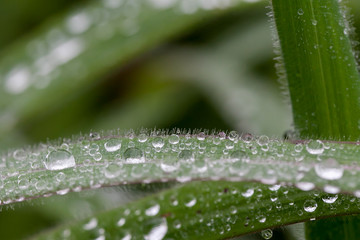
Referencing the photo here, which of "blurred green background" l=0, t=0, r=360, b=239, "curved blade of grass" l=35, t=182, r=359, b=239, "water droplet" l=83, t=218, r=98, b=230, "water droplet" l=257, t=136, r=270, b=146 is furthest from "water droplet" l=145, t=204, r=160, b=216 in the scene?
"blurred green background" l=0, t=0, r=360, b=239

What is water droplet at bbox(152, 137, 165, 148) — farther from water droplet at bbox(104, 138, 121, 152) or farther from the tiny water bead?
the tiny water bead

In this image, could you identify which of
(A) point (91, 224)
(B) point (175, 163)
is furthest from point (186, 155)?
(A) point (91, 224)

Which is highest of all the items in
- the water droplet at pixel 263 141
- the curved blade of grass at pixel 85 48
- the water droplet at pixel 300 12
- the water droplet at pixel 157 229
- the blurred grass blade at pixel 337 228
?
the curved blade of grass at pixel 85 48

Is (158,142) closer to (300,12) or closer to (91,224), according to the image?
(91,224)

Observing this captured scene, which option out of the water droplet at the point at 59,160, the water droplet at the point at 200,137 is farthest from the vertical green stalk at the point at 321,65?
the water droplet at the point at 59,160

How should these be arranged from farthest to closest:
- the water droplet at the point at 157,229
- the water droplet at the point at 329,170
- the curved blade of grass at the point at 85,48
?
the curved blade of grass at the point at 85,48 → the water droplet at the point at 157,229 → the water droplet at the point at 329,170

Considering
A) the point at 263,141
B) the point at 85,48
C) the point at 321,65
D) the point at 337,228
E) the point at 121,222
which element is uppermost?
the point at 85,48

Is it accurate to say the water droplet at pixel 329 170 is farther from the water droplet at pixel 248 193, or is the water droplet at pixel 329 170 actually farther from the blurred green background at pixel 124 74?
the blurred green background at pixel 124 74
